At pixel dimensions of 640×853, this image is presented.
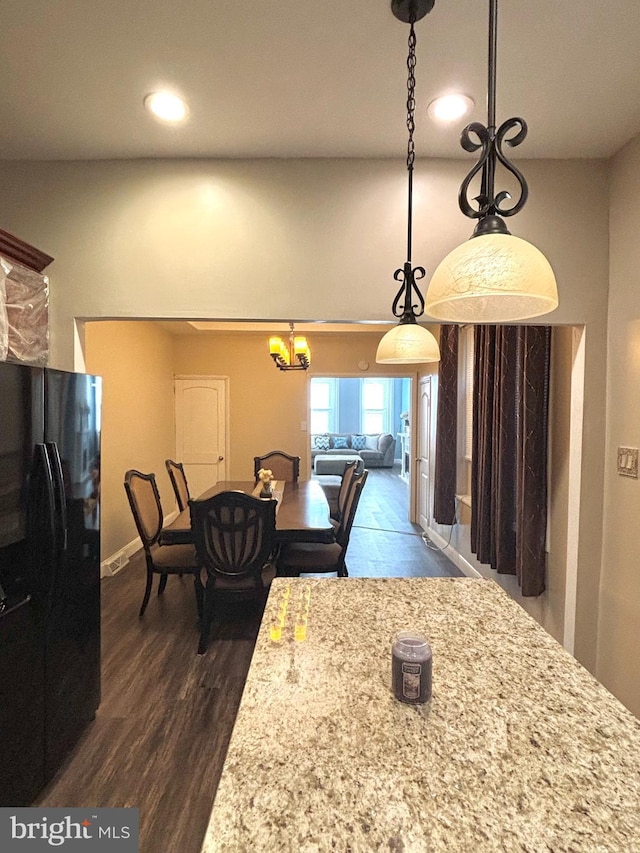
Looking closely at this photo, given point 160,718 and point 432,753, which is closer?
point 432,753

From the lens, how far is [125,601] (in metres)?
3.65

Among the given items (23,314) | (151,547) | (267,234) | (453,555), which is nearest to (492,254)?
(267,234)

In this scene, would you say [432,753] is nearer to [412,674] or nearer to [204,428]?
[412,674]

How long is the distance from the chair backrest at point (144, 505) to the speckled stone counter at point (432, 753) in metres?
2.27

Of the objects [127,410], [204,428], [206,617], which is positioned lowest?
[206,617]

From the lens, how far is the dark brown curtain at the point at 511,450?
2.71 m

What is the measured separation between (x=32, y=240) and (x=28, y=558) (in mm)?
1556

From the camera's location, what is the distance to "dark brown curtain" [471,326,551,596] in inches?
106

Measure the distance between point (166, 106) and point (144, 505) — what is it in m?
2.63

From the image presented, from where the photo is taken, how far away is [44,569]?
176 centimetres

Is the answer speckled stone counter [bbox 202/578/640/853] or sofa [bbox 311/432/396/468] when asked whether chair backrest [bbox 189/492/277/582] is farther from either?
sofa [bbox 311/432/396/468]

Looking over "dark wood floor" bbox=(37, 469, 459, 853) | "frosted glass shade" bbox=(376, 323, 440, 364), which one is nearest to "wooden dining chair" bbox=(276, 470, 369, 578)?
"dark wood floor" bbox=(37, 469, 459, 853)

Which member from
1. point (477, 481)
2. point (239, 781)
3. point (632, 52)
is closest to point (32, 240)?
point (239, 781)

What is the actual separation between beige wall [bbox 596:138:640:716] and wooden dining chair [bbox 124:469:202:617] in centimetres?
233
